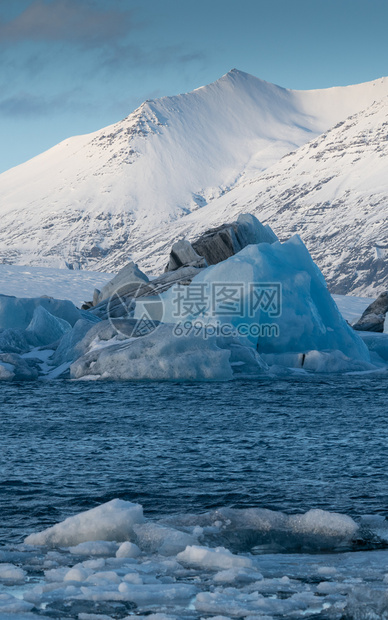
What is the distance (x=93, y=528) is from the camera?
294 inches

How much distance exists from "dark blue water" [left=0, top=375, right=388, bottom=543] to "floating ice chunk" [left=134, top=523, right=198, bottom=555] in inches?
32.6

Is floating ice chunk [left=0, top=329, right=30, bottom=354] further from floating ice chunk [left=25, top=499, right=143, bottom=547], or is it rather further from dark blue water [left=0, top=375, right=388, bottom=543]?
floating ice chunk [left=25, top=499, right=143, bottom=547]

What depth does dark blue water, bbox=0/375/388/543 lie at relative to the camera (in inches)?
352

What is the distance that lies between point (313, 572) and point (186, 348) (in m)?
12.9

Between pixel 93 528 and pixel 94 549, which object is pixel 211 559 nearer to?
pixel 94 549

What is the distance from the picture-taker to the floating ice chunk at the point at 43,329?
24.4 m

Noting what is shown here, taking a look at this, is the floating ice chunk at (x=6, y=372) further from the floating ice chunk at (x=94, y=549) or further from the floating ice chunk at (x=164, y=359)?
the floating ice chunk at (x=94, y=549)

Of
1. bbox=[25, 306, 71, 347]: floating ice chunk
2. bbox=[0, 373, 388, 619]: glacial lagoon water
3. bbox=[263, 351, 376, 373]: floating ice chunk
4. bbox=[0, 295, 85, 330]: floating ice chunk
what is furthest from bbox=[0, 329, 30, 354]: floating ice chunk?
bbox=[263, 351, 376, 373]: floating ice chunk

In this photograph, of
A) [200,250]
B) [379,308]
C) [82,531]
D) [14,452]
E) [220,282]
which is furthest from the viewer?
[379,308]

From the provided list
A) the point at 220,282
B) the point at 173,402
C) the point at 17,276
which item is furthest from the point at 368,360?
the point at 17,276

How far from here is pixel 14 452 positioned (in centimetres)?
1150

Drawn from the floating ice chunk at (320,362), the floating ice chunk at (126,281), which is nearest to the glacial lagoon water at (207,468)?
the floating ice chunk at (320,362)

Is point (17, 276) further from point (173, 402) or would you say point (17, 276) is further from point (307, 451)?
point (307, 451)

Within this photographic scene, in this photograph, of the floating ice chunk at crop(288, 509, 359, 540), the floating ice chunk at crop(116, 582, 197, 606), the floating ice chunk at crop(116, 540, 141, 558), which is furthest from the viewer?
the floating ice chunk at crop(288, 509, 359, 540)
